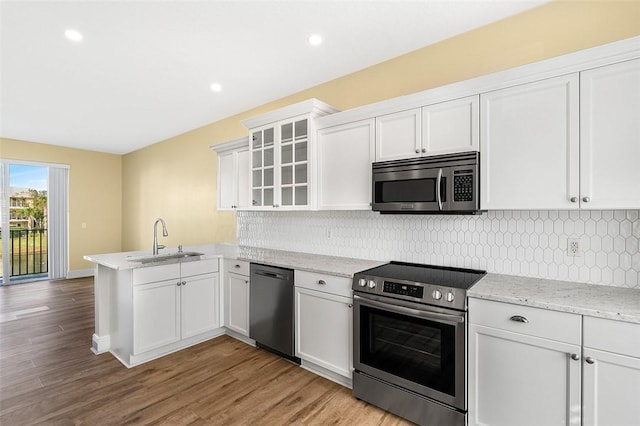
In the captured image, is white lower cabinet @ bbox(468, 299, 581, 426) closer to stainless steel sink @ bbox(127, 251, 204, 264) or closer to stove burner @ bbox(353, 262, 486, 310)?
stove burner @ bbox(353, 262, 486, 310)

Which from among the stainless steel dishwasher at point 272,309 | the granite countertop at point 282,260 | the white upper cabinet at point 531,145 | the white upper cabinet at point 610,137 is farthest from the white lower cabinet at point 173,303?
the white upper cabinet at point 610,137

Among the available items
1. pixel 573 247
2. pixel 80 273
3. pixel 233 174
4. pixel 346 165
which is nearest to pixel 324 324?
pixel 346 165

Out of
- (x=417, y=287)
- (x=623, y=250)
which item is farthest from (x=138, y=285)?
(x=623, y=250)

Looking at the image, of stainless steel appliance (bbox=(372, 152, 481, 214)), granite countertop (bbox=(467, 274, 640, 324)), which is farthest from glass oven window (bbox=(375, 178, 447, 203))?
granite countertop (bbox=(467, 274, 640, 324))

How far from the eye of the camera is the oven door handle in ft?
6.48

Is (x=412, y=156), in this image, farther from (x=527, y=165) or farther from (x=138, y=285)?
(x=138, y=285)

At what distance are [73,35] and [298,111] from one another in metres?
1.97

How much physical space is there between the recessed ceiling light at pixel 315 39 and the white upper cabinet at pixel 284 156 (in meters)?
0.49

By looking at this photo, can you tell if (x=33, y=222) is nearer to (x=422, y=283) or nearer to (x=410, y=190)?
(x=410, y=190)

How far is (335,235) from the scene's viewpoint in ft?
11.2

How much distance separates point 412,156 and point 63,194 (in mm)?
7593

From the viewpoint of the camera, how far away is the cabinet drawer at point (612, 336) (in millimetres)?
1499

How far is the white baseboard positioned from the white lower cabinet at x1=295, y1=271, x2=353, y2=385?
21.4ft

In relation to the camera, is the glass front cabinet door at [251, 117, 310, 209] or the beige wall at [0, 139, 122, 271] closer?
the glass front cabinet door at [251, 117, 310, 209]
